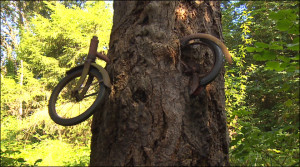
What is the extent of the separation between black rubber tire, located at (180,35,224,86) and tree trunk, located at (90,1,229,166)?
63mm

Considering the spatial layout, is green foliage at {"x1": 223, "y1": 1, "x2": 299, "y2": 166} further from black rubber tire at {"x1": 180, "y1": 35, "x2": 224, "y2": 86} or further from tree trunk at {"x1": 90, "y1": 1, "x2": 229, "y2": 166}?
tree trunk at {"x1": 90, "y1": 1, "x2": 229, "y2": 166}

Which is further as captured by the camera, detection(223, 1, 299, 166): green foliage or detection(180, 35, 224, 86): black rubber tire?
detection(223, 1, 299, 166): green foliage

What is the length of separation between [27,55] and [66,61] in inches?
82.1

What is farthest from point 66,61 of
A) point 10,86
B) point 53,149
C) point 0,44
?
point 0,44

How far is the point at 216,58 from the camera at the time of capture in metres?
1.51

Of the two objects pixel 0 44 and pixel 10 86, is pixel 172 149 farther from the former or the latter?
pixel 0 44

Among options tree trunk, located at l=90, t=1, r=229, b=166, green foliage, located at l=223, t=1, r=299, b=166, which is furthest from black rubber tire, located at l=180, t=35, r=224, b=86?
green foliage, located at l=223, t=1, r=299, b=166

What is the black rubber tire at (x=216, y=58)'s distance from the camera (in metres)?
1.45

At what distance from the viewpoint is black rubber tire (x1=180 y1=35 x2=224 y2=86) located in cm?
145

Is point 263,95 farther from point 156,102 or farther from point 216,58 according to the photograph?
point 156,102

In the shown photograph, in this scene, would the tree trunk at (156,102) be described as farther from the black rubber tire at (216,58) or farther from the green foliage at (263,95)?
the green foliage at (263,95)

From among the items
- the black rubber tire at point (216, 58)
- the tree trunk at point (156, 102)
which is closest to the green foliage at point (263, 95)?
the black rubber tire at point (216, 58)

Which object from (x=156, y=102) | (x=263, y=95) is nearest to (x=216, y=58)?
(x=156, y=102)

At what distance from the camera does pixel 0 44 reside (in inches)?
647
